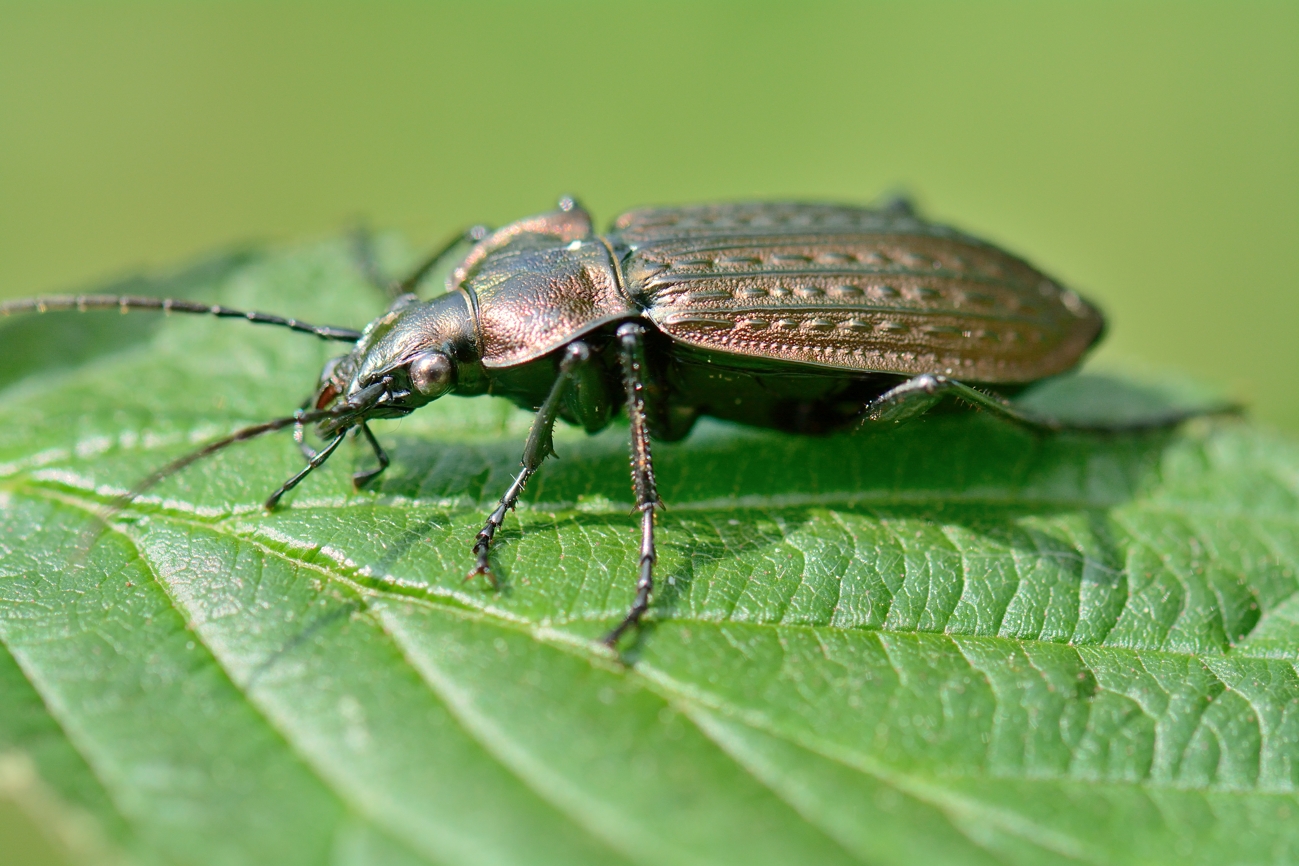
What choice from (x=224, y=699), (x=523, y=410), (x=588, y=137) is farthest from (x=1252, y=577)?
(x=588, y=137)

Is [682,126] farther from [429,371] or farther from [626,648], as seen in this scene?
[626,648]

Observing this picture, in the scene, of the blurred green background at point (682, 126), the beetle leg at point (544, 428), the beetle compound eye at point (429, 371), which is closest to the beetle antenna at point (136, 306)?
the beetle compound eye at point (429, 371)

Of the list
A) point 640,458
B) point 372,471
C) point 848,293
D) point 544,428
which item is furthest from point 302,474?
point 848,293

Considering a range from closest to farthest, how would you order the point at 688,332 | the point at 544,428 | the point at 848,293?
the point at 544,428 < the point at 688,332 < the point at 848,293

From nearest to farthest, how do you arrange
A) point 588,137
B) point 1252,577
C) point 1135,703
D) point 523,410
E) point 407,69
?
point 1135,703
point 1252,577
point 523,410
point 588,137
point 407,69

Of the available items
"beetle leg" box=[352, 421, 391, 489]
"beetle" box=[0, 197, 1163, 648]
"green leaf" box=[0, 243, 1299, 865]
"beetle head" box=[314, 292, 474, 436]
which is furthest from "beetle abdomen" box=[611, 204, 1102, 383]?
"beetle leg" box=[352, 421, 391, 489]

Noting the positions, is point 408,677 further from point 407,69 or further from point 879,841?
point 407,69
